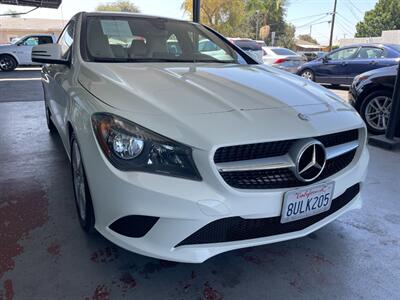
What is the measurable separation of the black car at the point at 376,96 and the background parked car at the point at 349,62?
4585 mm

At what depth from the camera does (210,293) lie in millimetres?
1747

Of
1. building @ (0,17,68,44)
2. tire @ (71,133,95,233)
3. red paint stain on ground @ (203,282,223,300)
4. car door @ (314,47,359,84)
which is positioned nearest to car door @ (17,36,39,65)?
car door @ (314,47,359,84)

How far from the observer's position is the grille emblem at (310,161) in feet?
5.44

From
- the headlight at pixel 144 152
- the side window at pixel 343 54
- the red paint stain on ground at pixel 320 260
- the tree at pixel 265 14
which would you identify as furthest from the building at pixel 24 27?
the red paint stain on ground at pixel 320 260

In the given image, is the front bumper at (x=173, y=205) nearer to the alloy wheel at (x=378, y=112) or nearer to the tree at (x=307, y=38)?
the alloy wheel at (x=378, y=112)

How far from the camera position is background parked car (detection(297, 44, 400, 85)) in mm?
8836

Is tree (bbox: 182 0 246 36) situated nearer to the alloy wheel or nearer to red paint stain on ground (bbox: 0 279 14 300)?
the alloy wheel

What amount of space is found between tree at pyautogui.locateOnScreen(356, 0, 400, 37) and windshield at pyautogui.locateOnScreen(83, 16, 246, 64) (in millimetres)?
54404

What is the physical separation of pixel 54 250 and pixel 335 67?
934cm

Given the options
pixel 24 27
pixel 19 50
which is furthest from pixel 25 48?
pixel 24 27

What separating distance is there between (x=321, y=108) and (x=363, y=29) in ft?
199

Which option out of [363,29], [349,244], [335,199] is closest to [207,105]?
[335,199]

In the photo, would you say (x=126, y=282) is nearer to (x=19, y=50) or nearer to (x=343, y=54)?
(x=343, y=54)

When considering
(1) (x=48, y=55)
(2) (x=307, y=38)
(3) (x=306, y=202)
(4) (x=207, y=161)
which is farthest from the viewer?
(2) (x=307, y=38)
